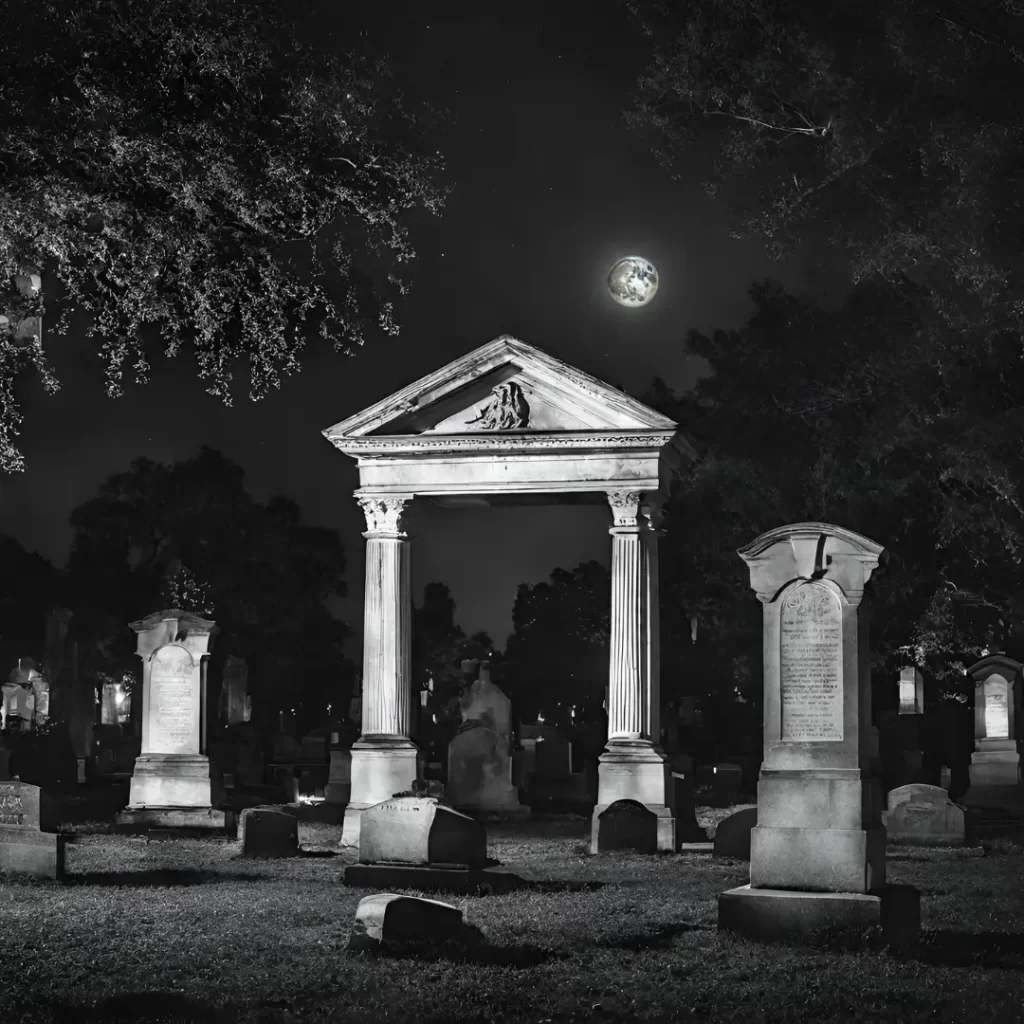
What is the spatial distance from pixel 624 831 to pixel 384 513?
6329 millimetres

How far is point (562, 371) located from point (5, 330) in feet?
36.0

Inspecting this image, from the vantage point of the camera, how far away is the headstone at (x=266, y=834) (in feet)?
60.2

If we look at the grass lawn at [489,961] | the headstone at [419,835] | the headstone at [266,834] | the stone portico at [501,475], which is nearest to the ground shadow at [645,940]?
the grass lawn at [489,961]

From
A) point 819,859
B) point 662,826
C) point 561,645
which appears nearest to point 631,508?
point 662,826

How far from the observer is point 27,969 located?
31.5 feet

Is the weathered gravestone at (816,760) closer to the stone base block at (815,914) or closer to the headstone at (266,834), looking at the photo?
the stone base block at (815,914)

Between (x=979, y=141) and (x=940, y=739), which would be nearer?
(x=979, y=141)

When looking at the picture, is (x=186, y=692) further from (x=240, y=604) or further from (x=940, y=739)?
(x=240, y=604)

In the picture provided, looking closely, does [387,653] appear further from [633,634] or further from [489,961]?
[489,961]

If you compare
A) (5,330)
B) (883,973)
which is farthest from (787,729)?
(5,330)

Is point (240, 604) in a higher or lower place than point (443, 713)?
higher

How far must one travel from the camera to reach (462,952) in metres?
10.2

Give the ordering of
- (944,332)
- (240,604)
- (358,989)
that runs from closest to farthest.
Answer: (358,989) → (944,332) → (240,604)

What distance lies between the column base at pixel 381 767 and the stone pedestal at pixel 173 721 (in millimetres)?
2263
